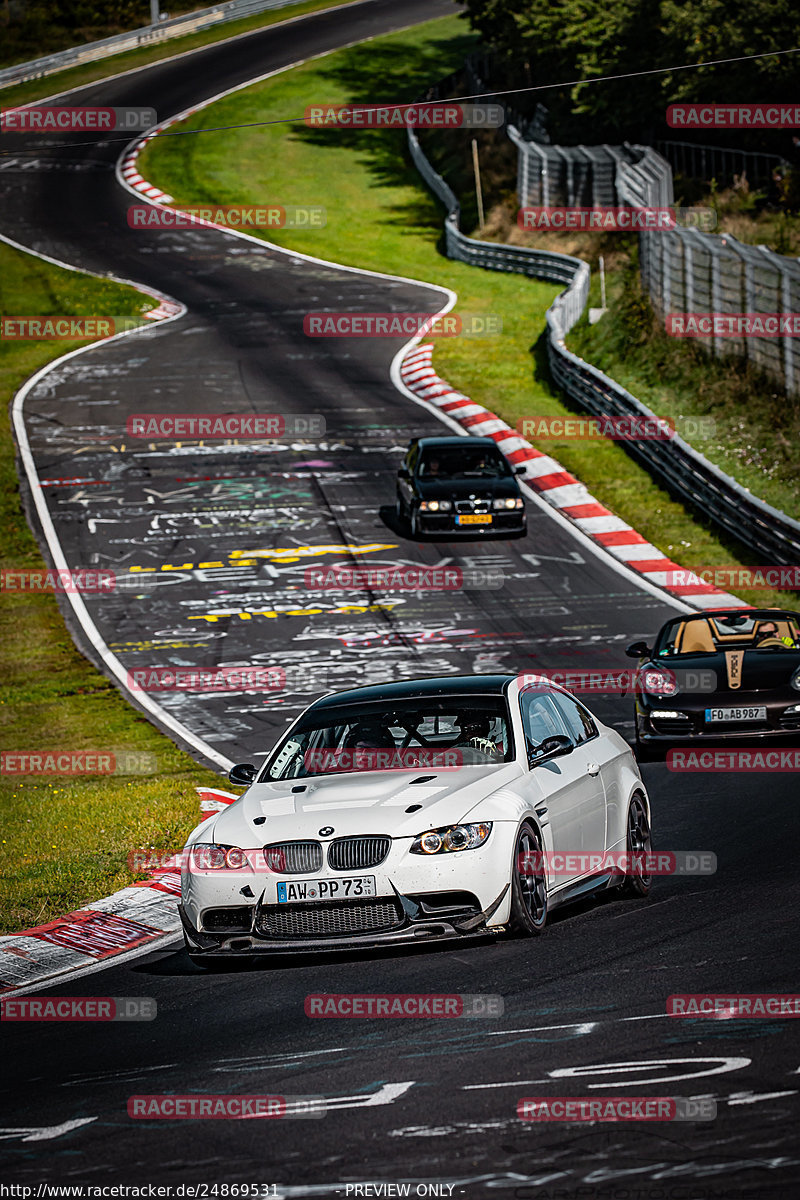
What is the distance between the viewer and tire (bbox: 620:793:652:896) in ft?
32.5

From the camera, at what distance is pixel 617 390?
3092 cm

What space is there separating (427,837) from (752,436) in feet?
72.6

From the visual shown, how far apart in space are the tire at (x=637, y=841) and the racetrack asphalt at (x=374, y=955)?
0.16m

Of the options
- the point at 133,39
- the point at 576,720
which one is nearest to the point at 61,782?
the point at 576,720

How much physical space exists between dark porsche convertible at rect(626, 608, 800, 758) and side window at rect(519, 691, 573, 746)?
523cm

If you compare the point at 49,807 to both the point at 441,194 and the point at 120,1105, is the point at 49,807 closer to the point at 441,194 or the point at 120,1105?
the point at 120,1105

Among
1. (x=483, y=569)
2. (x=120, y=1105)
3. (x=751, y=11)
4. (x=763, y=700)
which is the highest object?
(x=751, y=11)

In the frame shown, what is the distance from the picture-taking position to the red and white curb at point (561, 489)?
2366cm

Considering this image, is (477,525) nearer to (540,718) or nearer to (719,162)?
(540,718)

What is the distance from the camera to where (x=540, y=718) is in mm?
9891

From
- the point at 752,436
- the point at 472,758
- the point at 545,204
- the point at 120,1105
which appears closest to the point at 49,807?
the point at 472,758

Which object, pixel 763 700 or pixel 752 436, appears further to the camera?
pixel 752 436

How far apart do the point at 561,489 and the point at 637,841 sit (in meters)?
19.6

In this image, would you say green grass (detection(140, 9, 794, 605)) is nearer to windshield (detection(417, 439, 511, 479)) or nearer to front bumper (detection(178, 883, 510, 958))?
windshield (detection(417, 439, 511, 479))
